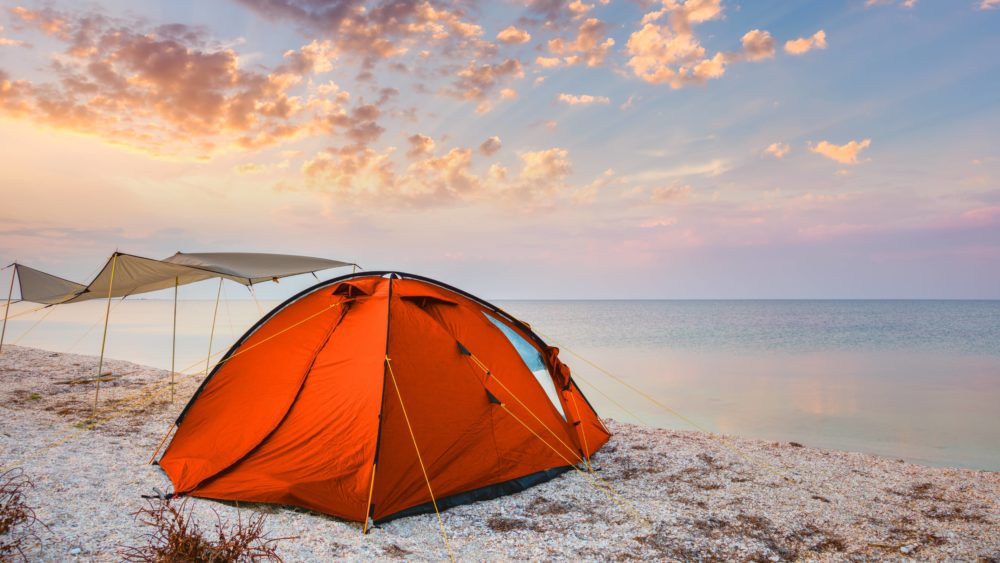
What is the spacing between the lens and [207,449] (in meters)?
5.66

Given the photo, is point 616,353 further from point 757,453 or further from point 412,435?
point 412,435

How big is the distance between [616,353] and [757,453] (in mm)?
18443

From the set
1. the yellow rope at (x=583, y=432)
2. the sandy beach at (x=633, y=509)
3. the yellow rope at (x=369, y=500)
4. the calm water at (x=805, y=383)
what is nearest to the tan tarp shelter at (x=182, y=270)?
the sandy beach at (x=633, y=509)

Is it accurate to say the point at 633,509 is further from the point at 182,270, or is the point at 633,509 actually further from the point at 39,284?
the point at 39,284

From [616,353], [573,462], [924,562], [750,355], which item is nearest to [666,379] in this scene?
[616,353]

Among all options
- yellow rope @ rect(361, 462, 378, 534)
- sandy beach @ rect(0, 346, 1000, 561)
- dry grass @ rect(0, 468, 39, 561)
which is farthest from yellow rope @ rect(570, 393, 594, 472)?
dry grass @ rect(0, 468, 39, 561)

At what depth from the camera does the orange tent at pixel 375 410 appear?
5.09m

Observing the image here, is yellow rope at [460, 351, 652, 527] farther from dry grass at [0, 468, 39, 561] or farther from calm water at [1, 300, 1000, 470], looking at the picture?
calm water at [1, 300, 1000, 470]

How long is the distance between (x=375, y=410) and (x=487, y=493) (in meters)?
1.46

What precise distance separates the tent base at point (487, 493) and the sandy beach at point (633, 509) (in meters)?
0.08

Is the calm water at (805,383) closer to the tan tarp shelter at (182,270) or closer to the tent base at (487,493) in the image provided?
the tent base at (487,493)

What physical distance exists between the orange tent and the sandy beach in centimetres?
25

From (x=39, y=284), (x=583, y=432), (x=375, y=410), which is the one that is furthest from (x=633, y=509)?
(x=39, y=284)

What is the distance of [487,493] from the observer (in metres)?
5.54
